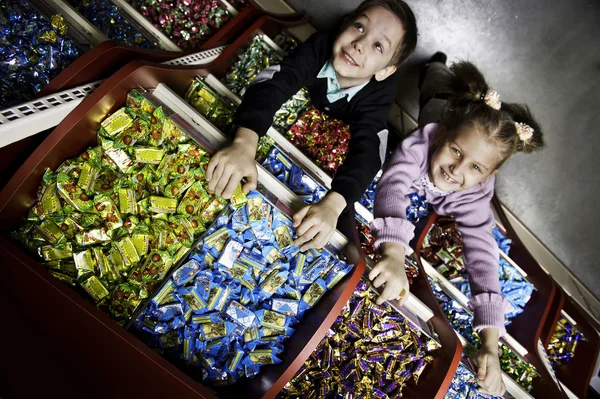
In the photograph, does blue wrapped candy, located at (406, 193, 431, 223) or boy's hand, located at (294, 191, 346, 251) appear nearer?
boy's hand, located at (294, 191, 346, 251)

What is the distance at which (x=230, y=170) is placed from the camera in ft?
4.69

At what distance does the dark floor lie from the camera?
345 cm

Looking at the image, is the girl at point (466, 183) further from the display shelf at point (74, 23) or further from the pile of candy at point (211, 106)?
the display shelf at point (74, 23)

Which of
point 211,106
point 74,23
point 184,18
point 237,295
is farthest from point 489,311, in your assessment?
point 74,23

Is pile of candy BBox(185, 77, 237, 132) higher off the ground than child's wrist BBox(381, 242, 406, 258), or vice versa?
child's wrist BBox(381, 242, 406, 258)

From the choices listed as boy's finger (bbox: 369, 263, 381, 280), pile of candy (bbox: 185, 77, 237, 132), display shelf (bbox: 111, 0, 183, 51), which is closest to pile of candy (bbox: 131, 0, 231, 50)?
display shelf (bbox: 111, 0, 183, 51)

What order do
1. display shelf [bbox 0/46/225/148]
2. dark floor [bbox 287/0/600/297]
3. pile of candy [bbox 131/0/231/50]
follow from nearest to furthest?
→ display shelf [bbox 0/46/225/148] < pile of candy [bbox 131/0/231/50] < dark floor [bbox 287/0/600/297]

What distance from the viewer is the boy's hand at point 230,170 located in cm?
143

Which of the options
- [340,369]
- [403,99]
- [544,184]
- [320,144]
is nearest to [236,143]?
[320,144]

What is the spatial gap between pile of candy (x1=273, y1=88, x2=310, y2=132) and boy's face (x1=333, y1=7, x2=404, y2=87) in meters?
0.39

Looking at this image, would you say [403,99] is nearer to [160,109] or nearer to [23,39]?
[160,109]

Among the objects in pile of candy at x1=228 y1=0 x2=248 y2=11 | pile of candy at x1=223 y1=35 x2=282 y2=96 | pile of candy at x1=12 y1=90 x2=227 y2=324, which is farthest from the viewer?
pile of candy at x1=228 y1=0 x2=248 y2=11

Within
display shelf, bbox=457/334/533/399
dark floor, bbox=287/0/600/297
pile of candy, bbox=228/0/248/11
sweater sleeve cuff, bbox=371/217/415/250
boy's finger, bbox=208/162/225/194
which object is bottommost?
boy's finger, bbox=208/162/225/194

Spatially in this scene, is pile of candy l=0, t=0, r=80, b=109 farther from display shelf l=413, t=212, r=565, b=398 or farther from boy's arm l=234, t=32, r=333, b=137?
display shelf l=413, t=212, r=565, b=398
